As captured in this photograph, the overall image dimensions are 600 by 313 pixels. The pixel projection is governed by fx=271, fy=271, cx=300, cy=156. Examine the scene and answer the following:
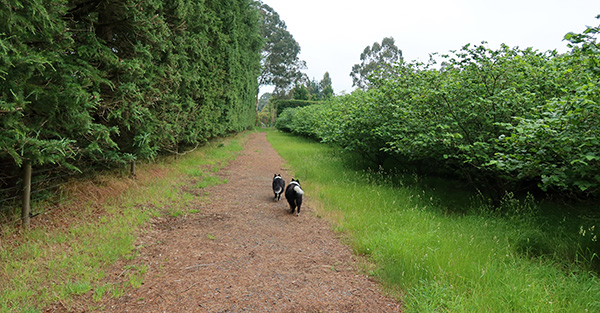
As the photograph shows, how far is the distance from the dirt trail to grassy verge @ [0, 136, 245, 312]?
30 cm

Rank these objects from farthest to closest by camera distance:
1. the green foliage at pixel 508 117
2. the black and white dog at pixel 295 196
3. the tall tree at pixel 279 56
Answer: the tall tree at pixel 279 56 < the black and white dog at pixel 295 196 < the green foliage at pixel 508 117

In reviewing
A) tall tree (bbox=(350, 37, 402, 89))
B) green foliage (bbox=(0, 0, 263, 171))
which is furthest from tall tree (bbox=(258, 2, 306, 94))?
green foliage (bbox=(0, 0, 263, 171))

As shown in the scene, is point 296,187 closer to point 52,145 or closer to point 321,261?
point 321,261

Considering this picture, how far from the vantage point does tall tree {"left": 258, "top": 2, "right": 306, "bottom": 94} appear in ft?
191

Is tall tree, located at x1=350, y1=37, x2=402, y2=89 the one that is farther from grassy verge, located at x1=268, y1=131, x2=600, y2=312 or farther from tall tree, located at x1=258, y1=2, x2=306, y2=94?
grassy verge, located at x1=268, y1=131, x2=600, y2=312

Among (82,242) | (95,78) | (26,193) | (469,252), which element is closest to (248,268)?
(82,242)

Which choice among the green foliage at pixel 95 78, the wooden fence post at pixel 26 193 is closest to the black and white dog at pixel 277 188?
the green foliage at pixel 95 78

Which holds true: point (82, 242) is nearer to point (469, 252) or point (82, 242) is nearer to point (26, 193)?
point (26, 193)

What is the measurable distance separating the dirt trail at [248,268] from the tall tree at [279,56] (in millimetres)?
56608

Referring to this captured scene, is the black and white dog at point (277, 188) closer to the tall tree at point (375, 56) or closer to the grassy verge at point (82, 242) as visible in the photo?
the grassy verge at point (82, 242)

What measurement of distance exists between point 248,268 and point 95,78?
3790 mm

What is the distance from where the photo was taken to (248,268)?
3.60m

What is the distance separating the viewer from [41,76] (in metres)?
3.56

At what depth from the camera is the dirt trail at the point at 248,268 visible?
2.88m
